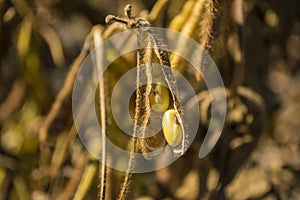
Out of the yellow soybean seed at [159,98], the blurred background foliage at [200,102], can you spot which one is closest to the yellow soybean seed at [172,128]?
the yellow soybean seed at [159,98]

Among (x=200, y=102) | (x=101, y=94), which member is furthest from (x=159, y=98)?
(x=200, y=102)

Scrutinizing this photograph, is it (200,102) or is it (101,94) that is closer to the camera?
(101,94)

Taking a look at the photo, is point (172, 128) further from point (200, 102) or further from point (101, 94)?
point (200, 102)

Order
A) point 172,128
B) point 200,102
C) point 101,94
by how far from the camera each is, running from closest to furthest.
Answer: point 172,128 < point 101,94 < point 200,102

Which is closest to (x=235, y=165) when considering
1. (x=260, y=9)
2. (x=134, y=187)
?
(x=134, y=187)

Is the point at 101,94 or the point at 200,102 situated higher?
the point at 101,94

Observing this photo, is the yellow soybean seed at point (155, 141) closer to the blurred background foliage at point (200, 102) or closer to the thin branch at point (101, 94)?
the thin branch at point (101, 94)
